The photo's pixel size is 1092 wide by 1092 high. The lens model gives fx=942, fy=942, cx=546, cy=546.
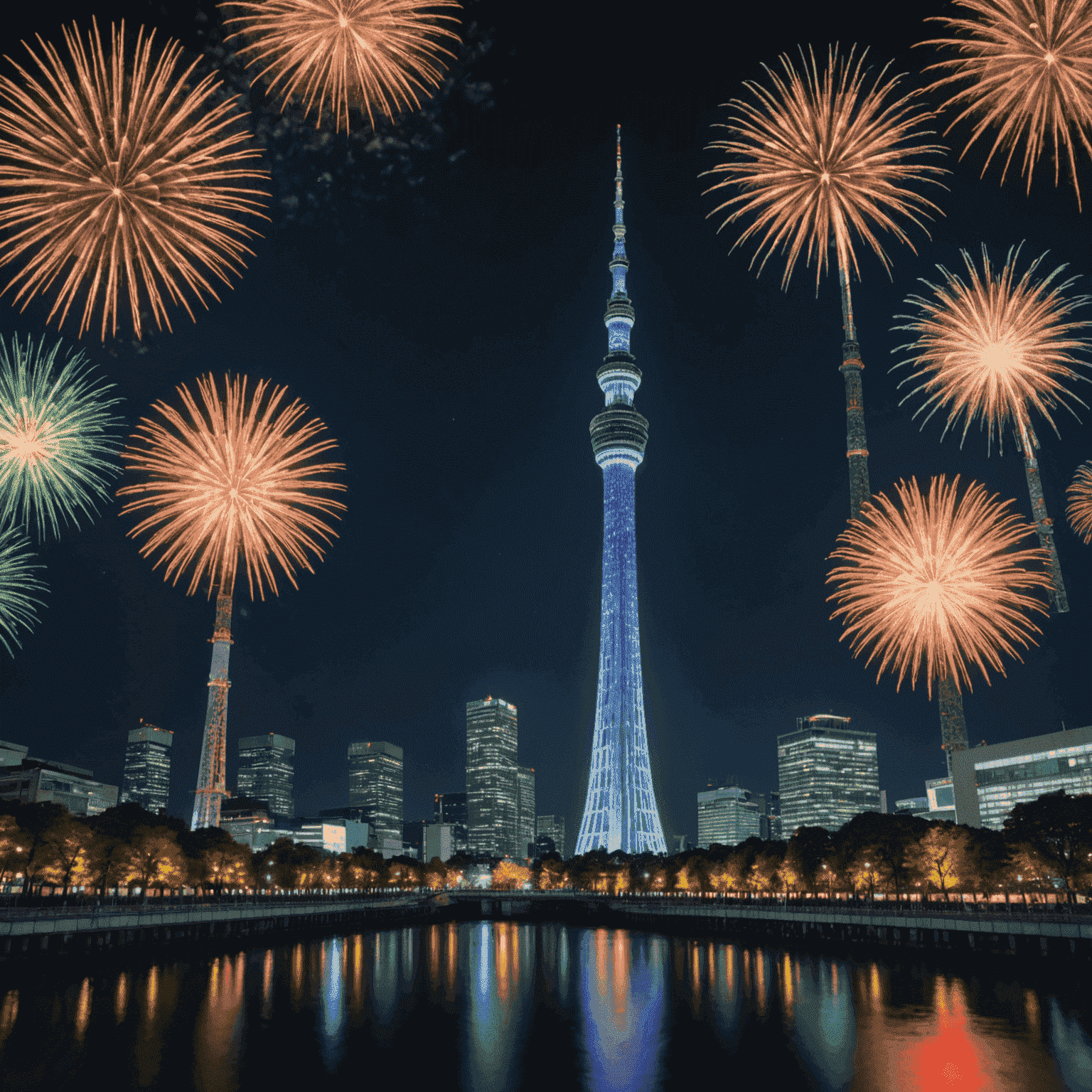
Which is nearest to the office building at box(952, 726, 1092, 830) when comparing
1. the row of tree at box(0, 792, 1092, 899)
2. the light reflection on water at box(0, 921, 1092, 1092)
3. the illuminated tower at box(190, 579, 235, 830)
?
the row of tree at box(0, 792, 1092, 899)

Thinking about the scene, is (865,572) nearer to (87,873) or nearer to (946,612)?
(946,612)

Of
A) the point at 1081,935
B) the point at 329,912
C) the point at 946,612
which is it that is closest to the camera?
the point at 946,612

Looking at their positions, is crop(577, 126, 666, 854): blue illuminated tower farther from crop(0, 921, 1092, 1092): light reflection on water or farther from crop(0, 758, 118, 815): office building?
crop(0, 921, 1092, 1092): light reflection on water

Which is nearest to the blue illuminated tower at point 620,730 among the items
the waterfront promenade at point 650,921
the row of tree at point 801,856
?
the waterfront promenade at point 650,921

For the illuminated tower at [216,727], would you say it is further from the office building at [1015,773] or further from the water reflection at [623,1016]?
the office building at [1015,773]

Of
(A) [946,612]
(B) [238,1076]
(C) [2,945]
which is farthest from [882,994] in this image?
(C) [2,945]

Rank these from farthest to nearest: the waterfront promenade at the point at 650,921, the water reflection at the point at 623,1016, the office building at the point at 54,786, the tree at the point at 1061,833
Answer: the office building at the point at 54,786 < the tree at the point at 1061,833 < the waterfront promenade at the point at 650,921 < the water reflection at the point at 623,1016

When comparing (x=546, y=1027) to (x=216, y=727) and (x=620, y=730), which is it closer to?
(x=216, y=727)
